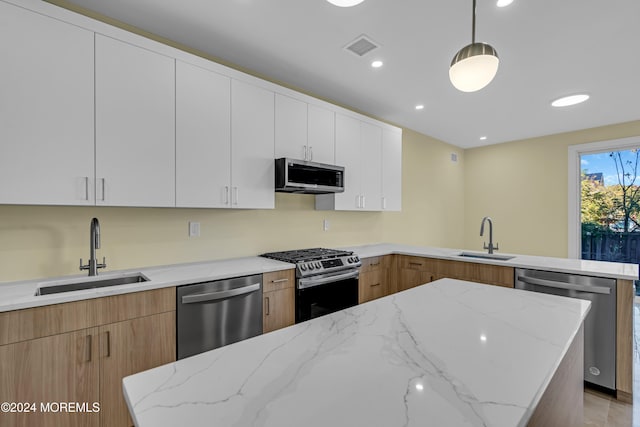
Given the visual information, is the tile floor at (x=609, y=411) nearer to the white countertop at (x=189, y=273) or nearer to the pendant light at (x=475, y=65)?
the white countertop at (x=189, y=273)

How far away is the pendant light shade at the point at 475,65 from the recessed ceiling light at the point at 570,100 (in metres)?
2.71

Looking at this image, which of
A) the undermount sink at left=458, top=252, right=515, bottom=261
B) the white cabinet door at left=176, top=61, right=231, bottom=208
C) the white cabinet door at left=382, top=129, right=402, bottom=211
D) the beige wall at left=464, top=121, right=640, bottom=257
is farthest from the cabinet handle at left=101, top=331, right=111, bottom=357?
the beige wall at left=464, top=121, right=640, bottom=257

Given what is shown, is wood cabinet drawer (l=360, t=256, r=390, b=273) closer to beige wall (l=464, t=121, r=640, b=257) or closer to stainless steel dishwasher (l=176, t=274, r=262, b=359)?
stainless steel dishwasher (l=176, t=274, r=262, b=359)

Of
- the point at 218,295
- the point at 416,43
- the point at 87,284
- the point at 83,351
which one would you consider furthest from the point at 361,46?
the point at 83,351

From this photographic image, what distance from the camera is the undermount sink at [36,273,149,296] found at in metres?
1.82

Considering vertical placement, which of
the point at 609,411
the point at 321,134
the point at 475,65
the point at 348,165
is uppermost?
the point at 321,134

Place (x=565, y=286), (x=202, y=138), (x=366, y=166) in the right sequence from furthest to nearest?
(x=366, y=166) < (x=565, y=286) < (x=202, y=138)

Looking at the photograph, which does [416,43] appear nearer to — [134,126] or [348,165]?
[348,165]

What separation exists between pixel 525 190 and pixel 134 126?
570 cm

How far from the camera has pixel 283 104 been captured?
2781 mm

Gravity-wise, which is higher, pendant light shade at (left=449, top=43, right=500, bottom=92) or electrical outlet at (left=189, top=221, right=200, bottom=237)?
pendant light shade at (left=449, top=43, right=500, bottom=92)

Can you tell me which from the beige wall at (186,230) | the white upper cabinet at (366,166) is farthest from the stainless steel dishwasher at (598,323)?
the beige wall at (186,230)

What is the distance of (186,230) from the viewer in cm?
253

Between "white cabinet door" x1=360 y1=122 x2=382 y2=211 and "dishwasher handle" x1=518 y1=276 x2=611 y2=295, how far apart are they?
1.68 metres
